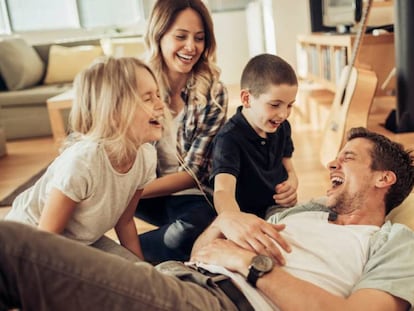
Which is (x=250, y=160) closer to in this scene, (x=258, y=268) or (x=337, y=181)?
(x=337, y=181)

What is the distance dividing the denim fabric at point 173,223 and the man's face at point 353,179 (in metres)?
0.53

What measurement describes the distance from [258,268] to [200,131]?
0.80 m

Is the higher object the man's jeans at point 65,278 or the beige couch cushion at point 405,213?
the man's jeans at point 65,278

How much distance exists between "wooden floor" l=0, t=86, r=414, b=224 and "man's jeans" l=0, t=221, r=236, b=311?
65.9 inches

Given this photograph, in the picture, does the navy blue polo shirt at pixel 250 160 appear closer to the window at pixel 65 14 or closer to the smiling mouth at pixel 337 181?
the smiling mouth at pixel 337 181

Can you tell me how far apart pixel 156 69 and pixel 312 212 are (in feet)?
2.62

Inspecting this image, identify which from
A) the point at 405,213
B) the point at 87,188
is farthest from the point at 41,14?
the point at 405,213

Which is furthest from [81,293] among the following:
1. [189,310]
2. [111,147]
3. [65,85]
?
[65,85]

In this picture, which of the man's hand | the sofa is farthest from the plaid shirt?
the sofa

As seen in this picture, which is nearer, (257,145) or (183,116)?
(257,145)

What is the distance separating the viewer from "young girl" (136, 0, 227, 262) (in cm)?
166

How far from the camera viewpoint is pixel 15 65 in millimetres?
4664

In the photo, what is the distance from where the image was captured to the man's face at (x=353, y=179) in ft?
3.89

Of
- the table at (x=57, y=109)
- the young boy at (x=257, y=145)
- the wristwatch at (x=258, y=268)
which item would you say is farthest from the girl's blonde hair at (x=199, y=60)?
the table at (x=57, y=109)
